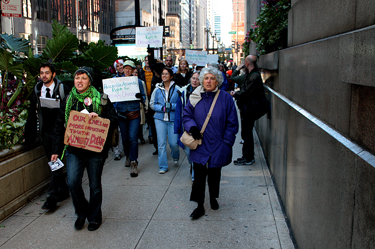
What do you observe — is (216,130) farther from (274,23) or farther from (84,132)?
(274,23)

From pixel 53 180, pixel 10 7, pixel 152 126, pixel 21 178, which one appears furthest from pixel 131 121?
pixel 10 7

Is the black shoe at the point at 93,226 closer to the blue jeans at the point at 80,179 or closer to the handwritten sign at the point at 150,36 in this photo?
the blue jeans at the point at 80,179

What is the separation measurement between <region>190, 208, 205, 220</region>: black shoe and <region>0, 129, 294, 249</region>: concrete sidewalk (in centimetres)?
6

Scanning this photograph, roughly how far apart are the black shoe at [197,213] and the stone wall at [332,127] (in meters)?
1.08

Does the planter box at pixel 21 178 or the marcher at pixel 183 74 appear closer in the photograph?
the planter box at pixel 21 178

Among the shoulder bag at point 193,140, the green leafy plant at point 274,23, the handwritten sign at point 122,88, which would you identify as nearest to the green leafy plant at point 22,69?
the handwritten sign at point 122,88

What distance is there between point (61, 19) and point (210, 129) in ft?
185

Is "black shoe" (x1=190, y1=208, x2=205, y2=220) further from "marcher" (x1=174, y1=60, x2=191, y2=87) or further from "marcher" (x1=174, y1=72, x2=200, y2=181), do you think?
"marcher" (x1=174, y1=60, x2=191, y2=87)

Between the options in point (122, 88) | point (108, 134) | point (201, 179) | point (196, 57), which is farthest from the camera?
point (196, 57)

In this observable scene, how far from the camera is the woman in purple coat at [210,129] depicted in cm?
488

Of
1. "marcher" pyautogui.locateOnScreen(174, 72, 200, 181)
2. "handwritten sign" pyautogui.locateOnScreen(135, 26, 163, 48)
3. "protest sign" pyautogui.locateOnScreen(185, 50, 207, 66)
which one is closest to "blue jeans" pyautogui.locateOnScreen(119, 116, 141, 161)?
"marcher" pyautogui.locateOnScreen(174, 72, 200, 181)

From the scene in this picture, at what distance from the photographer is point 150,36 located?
11.8 meters

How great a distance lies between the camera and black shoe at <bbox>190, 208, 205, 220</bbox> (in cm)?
500

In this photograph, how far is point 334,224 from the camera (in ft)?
8.93
